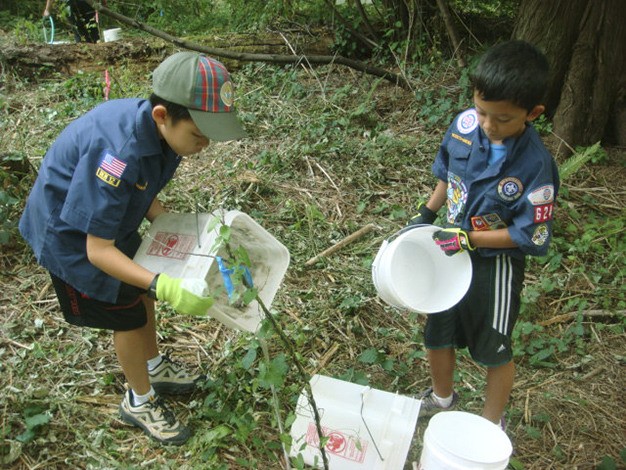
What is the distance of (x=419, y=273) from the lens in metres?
2.32

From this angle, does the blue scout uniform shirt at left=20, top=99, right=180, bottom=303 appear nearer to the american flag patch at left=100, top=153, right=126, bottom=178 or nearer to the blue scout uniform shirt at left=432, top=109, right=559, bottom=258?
the american flag patch at left=100, top=153, right=126, bottom=178

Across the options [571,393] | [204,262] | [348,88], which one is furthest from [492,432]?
[348,88]

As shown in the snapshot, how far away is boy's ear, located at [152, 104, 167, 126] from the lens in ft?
6.04

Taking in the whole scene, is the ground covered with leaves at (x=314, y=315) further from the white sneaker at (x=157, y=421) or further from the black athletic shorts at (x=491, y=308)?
the black athletic shorts at (x=491, y=308)

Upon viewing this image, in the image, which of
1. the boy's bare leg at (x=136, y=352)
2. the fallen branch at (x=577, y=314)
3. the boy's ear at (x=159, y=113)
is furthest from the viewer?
the fallen branch at (x=577, y=314)

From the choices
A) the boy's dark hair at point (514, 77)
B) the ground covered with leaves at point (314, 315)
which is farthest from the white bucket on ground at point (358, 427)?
the boy's dark hair at point (514, 77)

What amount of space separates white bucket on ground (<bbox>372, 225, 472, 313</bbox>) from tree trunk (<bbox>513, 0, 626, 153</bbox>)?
2696 mm

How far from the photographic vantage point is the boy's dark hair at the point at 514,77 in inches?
70.9

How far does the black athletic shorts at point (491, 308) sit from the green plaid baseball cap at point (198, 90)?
1113 mm

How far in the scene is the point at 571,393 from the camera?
106 inches

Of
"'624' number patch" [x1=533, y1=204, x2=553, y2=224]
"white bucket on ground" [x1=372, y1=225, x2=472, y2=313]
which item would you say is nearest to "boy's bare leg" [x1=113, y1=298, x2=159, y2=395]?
"white bucket on ground" [x1=372, y1=225, x2=472, y2=313]

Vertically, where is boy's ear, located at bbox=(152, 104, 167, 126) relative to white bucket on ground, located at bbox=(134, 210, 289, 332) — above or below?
above

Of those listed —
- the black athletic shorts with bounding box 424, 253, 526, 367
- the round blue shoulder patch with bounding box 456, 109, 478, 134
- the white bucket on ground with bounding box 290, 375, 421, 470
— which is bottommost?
the white bucket on ground with bounding box 290, 375, 421, 470

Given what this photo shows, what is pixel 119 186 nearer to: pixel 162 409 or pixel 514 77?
pixel 162 409
